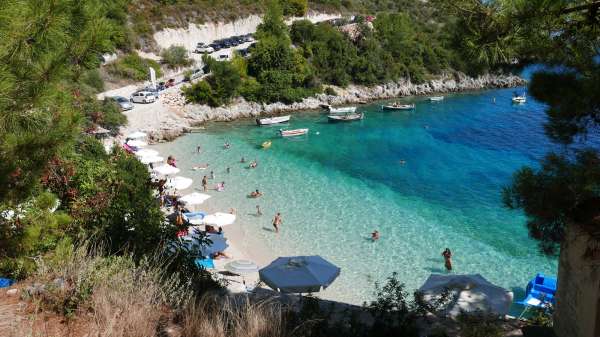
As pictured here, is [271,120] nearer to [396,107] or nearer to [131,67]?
[396,107]

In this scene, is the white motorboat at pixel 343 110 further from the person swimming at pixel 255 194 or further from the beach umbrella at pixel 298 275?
→ the beach umbrella at pixel 298 275

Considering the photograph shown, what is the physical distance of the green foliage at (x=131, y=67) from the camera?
132ft

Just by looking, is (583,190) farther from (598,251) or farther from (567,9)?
(567,9)

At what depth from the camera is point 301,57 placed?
47812 millimetres

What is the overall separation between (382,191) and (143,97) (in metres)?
21.8

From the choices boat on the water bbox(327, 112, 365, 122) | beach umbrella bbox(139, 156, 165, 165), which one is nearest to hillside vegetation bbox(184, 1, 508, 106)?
boat on the water bbox(327, 112, 365, 122)

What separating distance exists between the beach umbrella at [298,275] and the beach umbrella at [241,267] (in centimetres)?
279

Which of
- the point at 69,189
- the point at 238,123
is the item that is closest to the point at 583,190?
the point at 69,189

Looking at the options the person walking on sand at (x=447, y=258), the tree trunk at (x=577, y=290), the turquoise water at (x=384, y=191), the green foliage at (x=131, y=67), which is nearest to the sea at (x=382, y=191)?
the turquoise water at (x=384, y=191)

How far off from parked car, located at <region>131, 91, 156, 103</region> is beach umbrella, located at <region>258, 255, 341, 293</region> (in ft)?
90.1

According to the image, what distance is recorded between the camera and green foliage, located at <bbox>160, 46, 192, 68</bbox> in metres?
44.4

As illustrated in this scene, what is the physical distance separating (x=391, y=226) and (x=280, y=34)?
111 ft

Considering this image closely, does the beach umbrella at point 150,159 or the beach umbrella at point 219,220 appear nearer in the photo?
the beach umbrella at point 219,220

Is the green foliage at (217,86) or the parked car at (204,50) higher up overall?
the parked car at (204,50)
